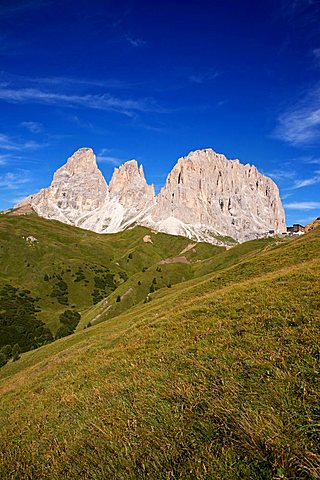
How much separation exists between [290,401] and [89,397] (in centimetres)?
944

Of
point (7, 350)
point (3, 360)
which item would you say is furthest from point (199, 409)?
point (7, 350)

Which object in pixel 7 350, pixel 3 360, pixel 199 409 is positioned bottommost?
pixel 3 360

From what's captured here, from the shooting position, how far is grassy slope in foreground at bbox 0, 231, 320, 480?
693 cm

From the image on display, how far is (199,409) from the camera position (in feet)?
30.2

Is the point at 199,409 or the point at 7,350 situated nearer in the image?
the point at 199,409

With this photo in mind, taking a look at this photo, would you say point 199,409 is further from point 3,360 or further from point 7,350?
point 7,350

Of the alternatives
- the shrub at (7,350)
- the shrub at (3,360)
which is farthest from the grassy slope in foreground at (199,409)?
the shrub at (7,350)

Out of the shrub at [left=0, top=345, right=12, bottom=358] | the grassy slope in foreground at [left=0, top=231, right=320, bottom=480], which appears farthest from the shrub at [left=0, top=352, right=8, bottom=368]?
the grassy slope in foreground at [left=0, top=231, right=320, bottom=480]

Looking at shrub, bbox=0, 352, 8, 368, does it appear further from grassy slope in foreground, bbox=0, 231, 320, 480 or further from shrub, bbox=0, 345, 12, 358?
grassy slope in foreground, bbox=0, 231, 320, 480

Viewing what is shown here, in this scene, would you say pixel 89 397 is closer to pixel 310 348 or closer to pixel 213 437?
pixel 213 437

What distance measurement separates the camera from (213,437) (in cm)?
787

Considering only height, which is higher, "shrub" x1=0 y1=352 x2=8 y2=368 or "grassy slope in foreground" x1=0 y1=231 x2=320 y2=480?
"grassy slope in foreground" x1=0 y1=231 x2=320 y2=480

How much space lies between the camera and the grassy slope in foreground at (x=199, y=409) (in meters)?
6.93

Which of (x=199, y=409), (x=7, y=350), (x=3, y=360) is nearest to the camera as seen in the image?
(x=199, y=409)
